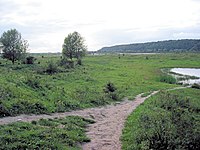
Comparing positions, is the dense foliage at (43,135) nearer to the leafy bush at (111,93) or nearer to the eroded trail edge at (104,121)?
the eroded trail edge at (104,121)

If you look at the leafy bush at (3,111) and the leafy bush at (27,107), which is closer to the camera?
the leafy bush at (3,111)

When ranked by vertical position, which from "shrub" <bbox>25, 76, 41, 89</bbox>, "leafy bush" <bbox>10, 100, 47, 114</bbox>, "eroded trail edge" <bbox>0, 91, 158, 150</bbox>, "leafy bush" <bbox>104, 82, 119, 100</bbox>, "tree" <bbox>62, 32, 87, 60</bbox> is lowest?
"eroded trail edge" <bbox>0, 91, 158, 150</bbox>

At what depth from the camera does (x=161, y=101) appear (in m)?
29.8

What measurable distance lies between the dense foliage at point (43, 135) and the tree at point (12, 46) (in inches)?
2080

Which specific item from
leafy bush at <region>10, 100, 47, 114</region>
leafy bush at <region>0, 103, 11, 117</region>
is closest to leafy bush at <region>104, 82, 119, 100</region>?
leafy bush at <region>10, 100, 47, 114</region>

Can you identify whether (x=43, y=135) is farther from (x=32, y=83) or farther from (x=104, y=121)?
(x=32, y=83)

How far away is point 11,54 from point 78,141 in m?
57.5

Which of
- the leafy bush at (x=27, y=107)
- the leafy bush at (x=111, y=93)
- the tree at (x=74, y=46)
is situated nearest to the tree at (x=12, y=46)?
the tree at (x=74, y=46)

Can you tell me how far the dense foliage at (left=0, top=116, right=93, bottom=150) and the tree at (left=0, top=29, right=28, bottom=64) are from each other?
2080 inches

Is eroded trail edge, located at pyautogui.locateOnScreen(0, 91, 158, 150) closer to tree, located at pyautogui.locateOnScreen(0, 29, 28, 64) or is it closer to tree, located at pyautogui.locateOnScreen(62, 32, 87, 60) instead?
tree, located at pyautogui.locateOnScreen(0, 29, 28, 64)

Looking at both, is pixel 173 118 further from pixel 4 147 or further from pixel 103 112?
pixel 4 147

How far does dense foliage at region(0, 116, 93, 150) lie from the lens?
1424cm

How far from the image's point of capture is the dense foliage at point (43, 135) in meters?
14.2

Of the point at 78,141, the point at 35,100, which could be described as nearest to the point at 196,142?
the point at 78,141
